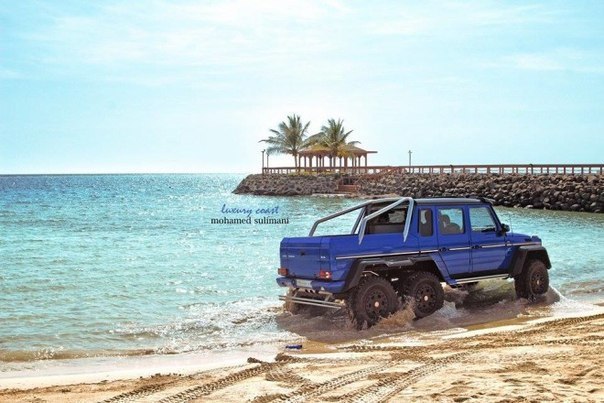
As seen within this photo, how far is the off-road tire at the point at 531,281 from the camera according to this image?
1246 cm

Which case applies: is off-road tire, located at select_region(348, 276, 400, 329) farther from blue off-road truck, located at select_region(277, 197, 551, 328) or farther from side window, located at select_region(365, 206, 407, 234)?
side window, located at select_region(365, 206, 407, 234)

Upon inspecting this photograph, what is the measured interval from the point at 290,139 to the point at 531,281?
7564 cm

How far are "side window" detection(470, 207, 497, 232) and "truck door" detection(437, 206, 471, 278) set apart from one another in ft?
0.81

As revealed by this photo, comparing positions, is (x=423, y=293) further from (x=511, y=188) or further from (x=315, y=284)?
(x=511, y=188)

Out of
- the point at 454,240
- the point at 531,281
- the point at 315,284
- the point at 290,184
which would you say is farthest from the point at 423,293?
the point at 290,184

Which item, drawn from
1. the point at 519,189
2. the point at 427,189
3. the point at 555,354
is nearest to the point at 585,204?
the point at 519,189

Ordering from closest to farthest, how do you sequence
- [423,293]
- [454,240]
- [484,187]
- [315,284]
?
1. [315,284]
2. [423,293]
3. [454,240]
4. [484,187]

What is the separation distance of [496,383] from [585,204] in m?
42.6

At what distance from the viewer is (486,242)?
12.0 m

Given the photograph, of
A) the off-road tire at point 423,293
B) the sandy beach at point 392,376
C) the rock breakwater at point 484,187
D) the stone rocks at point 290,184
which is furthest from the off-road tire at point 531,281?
the stone rocks at point 290,184

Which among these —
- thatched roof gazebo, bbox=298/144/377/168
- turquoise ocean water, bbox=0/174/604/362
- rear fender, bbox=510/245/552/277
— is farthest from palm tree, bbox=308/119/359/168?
rear fender, bbox=510/245/552/277

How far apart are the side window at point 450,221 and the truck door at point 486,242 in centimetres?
24

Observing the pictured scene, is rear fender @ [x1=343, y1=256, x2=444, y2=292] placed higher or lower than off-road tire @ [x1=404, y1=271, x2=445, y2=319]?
higher

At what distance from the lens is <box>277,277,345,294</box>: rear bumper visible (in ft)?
32.8
